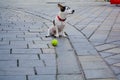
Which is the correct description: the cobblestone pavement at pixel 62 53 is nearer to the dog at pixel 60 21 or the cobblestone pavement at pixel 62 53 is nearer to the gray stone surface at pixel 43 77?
the gray stone surface at pixel 43 77

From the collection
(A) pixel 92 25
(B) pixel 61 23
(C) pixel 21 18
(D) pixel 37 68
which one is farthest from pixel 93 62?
(C) pixel 21 18

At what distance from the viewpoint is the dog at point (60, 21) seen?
330 inches

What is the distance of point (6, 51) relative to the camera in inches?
282

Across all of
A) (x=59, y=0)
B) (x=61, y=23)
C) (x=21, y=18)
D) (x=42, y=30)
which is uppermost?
(x=61, y=23)

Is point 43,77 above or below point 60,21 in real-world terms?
above

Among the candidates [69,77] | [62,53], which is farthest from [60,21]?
[69,77]

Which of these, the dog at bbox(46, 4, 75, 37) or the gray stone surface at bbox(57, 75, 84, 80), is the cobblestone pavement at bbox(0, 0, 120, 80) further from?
the dog at bbox(46, 4, 75, 37)

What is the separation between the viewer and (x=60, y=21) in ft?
28.2

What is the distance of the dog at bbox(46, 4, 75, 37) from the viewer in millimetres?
8375

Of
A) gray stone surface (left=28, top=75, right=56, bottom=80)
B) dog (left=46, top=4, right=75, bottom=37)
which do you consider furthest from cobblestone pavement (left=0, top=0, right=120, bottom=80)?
dog (left=46, top=4, right=75, bottom=37)

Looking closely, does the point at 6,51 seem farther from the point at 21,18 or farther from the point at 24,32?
the point at 21,18

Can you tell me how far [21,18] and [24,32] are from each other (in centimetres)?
333

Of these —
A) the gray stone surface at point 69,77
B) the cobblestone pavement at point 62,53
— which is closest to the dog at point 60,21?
the cobblestone pavement at point 62,53

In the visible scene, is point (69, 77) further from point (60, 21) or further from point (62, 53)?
point (60, 21)
